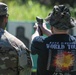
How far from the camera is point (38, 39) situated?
5207mm

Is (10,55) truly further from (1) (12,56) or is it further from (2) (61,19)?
(2) (61,19)

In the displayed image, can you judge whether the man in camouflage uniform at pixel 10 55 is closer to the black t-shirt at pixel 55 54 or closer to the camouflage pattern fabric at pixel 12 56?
the camouflage pattern fabric at pixel 12 56

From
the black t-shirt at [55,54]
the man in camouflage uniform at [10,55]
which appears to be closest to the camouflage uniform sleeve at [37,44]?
the black t-shirt at [55,54]

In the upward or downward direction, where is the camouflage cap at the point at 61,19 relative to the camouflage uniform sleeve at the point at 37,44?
upward

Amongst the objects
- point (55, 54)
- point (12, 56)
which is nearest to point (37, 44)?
point (55, 54)

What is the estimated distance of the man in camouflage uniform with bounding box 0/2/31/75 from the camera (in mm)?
5027

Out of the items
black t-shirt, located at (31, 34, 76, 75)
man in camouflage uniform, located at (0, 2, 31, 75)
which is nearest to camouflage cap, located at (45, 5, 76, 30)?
black t-shirt, located at (31, 34, 76, 75)

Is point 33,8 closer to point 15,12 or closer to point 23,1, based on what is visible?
point 15,12

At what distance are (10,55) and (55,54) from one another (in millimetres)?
520

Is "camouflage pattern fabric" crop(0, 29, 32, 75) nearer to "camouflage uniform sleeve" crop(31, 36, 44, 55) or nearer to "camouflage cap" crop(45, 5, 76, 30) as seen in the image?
"camouflage uniform sleeve" crop(31, 36, 44, 55)

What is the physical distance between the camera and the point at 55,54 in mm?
5176

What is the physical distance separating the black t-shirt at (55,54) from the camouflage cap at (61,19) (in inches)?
4.7

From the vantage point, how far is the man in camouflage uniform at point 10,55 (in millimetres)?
5027

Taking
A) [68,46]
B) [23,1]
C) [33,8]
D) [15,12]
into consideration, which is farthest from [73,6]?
[68,46]
